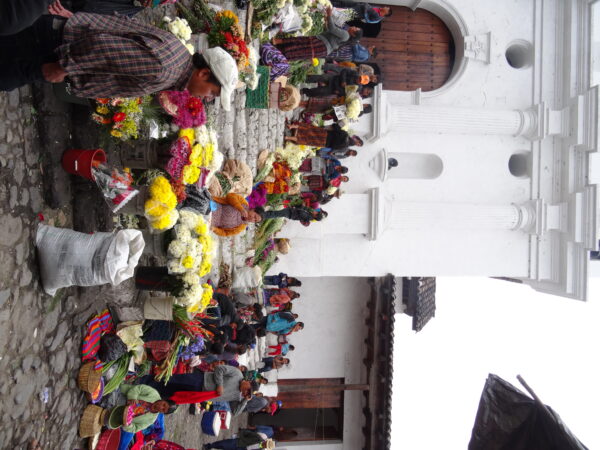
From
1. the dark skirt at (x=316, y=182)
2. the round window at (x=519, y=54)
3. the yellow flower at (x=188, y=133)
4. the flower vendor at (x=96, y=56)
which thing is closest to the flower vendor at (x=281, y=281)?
the dark skirt at (x=316, y=182)

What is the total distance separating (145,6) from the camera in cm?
518

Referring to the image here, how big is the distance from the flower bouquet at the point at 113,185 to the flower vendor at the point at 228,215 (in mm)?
1534

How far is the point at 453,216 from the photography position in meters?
9.87

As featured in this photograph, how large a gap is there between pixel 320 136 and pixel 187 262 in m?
4.26

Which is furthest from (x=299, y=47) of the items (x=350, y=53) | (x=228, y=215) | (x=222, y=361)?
(x=222, y=361)

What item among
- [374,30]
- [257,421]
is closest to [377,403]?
[257,421]

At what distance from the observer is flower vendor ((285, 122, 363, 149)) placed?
8336 millimetres

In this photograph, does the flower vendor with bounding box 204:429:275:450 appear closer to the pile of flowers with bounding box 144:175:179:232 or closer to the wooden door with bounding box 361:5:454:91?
the pile of flowers with bounding box 144:175:179:232

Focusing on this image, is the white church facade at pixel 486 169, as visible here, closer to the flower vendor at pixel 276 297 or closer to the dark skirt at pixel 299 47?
the flower vendor at pixel 276 297

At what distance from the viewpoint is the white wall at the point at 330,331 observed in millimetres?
11859

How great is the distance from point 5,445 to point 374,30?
9.08m

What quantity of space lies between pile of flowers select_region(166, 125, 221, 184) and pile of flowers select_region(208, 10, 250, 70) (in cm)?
96

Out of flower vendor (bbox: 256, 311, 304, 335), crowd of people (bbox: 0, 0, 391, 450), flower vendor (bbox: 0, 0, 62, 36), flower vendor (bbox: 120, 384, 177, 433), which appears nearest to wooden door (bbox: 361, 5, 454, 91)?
crowd of people (bbox: 0, 0, 391, 450)

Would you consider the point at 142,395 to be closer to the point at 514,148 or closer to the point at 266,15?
the point at 266,15
